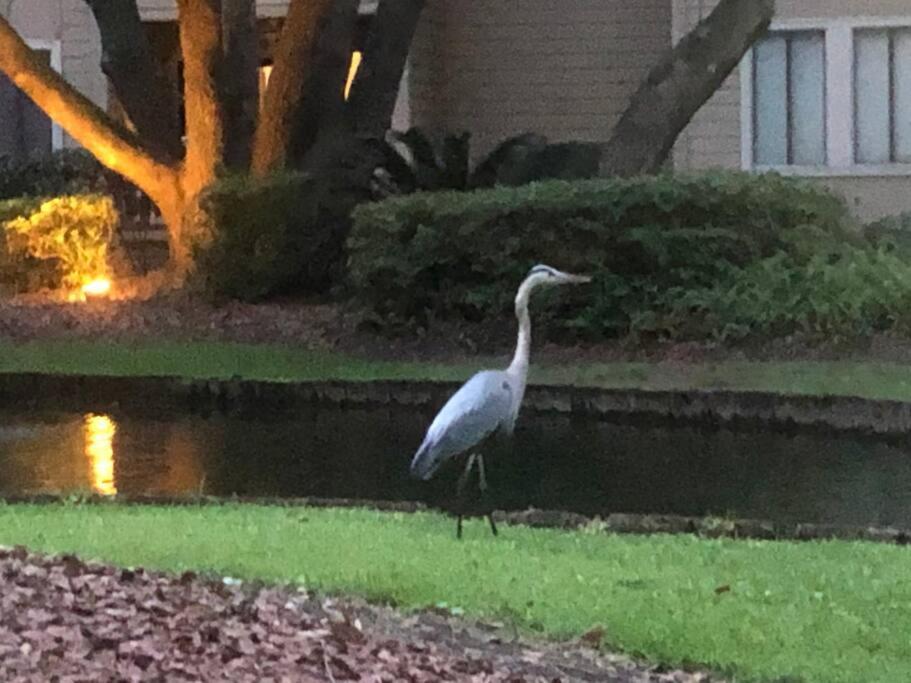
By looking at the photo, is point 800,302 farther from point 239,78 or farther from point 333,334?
point 239,78

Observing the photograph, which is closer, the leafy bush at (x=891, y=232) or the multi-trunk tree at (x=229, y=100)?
the leafy bush at (x=891, y=232)

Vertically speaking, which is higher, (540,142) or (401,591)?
(540,142)

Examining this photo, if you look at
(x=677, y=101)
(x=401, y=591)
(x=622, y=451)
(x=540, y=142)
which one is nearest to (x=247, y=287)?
(x=540, y=142)

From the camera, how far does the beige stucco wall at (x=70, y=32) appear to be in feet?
72.0

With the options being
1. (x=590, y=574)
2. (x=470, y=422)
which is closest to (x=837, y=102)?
(x=470, y=422)

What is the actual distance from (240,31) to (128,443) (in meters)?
6.96

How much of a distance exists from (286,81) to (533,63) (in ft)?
15.0

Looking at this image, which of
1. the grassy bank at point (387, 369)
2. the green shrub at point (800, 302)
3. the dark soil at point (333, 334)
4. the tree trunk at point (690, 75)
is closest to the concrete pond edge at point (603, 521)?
the grassy bank at point (387, 369)

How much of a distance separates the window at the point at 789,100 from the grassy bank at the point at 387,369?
632cm

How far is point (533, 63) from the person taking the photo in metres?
21.5

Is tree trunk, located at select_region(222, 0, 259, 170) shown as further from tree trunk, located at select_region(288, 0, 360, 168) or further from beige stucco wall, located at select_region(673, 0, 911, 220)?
beige stucco wall, located at select_region(673, 0, 911, 220)

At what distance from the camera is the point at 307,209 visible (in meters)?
17.6

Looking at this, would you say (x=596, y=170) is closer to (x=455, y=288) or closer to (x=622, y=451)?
(x=455, y=288)

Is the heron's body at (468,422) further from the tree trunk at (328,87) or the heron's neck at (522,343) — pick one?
the tree trunk at (328,87)
